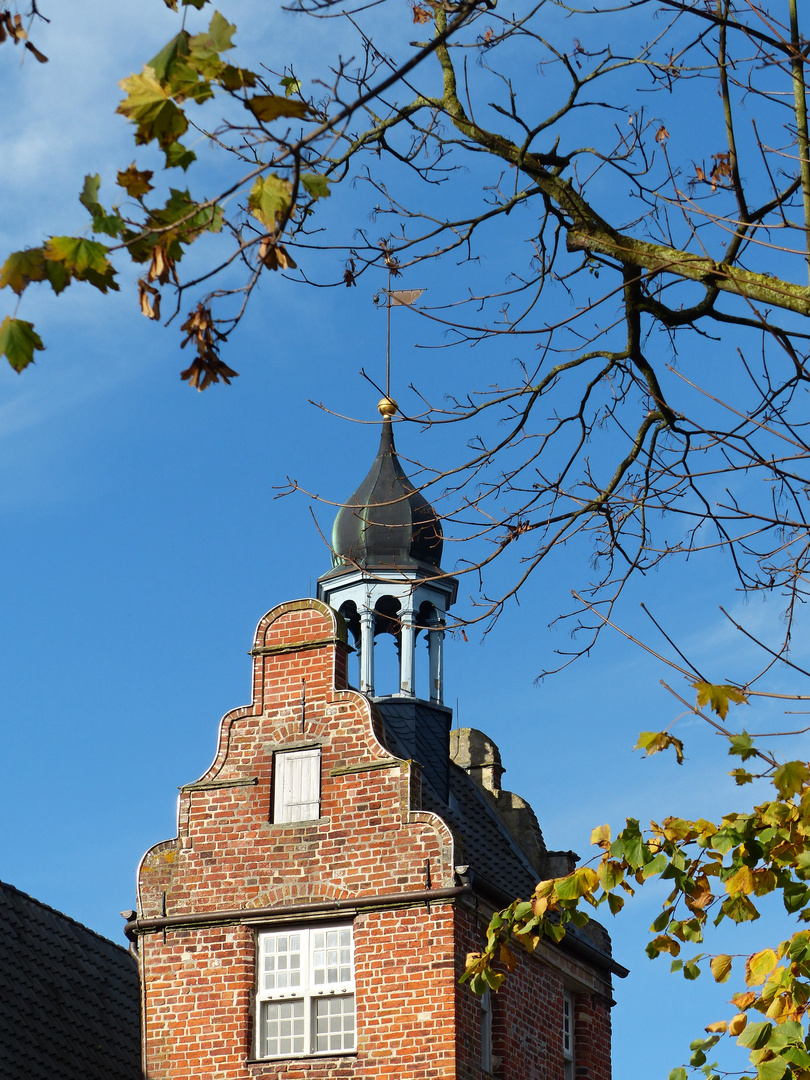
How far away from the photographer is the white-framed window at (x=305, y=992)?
1789 cm

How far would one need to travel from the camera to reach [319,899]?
18.3 metres

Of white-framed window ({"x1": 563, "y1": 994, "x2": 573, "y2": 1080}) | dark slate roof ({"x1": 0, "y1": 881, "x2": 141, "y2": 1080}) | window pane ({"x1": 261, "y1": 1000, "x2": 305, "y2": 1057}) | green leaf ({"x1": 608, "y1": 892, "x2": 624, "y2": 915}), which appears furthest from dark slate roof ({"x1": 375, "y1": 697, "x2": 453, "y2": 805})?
green leaf ({"x1": 608, "y1": 892, "x2": 624, "y2": 915})

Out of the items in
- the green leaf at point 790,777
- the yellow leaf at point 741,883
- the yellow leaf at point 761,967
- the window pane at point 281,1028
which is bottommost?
A: the yellow leaf at point 761,967

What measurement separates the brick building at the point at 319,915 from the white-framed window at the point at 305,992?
0.02 metres

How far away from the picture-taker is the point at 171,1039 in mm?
18297

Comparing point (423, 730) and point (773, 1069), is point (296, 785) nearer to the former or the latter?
point (423, 730)

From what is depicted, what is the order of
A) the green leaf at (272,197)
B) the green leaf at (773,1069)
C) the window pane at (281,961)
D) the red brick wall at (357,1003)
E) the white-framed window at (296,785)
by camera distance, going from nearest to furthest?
the green leaf at (272,197) → the green leaf at (773,1069) → the red brick wall at (357,1003) → the window pane at (281,961) → the white-framed window at (296,785)

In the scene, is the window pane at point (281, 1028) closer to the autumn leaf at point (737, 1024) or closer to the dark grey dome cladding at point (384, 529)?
the dark grey dome cladding at point (384, 529)

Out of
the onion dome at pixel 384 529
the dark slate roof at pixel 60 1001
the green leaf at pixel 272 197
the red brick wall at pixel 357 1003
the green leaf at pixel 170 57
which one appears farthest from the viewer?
the onion dome at pixel 384 529

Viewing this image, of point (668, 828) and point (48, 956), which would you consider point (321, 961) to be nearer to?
point (48, 956)

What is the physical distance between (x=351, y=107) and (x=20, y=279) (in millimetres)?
1331

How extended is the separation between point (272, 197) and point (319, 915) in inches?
548

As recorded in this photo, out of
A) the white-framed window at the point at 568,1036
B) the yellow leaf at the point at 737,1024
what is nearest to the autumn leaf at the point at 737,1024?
the yellow leaf at the point at 737,1024

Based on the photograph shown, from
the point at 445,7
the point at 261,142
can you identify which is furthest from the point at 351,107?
the point at 445,7
